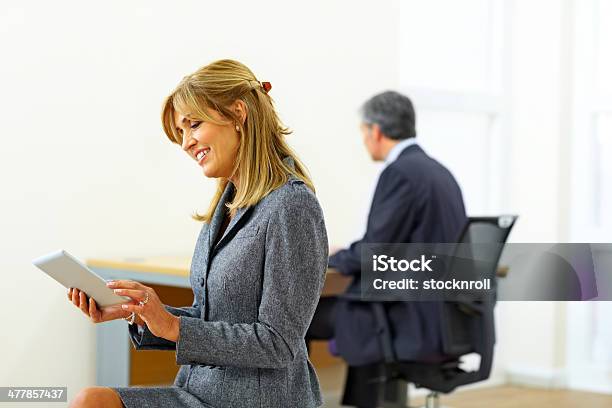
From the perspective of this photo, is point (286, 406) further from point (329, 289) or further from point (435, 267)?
point (329, 289)

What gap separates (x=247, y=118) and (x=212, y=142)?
86mm

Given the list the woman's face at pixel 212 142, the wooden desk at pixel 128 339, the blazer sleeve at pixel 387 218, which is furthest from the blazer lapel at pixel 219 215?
the blazer sleeve at pixel 387 218

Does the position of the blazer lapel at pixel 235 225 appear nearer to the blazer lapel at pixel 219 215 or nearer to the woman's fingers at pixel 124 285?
the blazer lapel at pixel 219 215

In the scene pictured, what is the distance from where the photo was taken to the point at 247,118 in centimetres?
199

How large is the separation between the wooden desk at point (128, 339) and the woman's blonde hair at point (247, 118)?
1534mm

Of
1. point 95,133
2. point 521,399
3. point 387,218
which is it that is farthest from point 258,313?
point 521,399

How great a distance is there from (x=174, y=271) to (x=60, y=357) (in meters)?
0.68

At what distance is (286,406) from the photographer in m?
1.92

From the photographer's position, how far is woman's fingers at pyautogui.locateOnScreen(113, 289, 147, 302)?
1.82 metres

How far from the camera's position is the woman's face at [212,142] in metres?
1.98

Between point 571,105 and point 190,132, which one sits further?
point 571,105

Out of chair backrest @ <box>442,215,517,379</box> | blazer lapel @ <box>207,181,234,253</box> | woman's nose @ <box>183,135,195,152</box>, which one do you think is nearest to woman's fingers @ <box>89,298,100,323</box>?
blazer lapel @ <box>207,181,234,253</box>

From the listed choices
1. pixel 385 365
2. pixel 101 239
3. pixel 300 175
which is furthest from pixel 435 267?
pixel 300 175

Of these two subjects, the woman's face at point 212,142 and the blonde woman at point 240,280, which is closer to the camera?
the blonde woman at point 240,280
